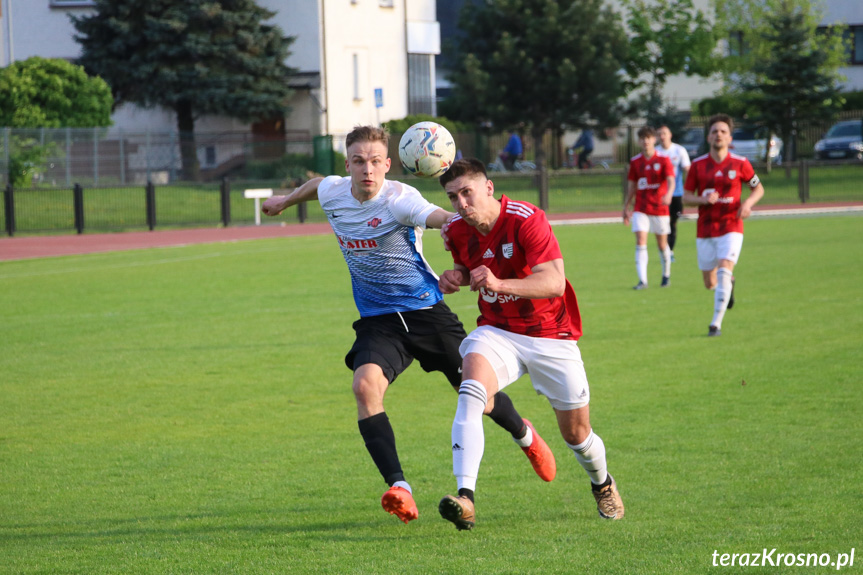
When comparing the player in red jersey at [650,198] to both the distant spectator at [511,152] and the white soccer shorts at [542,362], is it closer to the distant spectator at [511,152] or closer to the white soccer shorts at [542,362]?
the white soccer shorts at [542,362]

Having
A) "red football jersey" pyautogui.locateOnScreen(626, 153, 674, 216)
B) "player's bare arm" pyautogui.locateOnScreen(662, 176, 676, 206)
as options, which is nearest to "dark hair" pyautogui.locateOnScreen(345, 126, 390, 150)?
"red football jersey" pyautogui.locateOnScreen(626, 153, 674, 216)

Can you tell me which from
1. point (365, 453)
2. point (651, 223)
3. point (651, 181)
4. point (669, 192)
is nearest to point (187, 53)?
point (651, 181)

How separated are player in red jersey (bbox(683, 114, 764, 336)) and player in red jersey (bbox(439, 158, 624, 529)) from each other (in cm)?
629

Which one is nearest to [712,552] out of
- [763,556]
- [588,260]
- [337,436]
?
[763,556]

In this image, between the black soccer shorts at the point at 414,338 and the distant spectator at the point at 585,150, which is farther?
the distant spectator at the point at 585,150

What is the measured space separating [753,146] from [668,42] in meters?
8.40

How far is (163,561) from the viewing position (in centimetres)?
493

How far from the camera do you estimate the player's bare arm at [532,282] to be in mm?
4828

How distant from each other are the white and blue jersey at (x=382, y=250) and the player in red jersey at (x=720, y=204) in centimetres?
603

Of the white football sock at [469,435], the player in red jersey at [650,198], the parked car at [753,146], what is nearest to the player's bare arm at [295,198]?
the white football sock at [469,435]

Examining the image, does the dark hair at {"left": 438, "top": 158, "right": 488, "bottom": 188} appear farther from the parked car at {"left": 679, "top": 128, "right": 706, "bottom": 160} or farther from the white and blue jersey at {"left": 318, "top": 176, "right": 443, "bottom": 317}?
the parked car at {"left": 679, "top": 128, "right": 706, "bottom": 160}

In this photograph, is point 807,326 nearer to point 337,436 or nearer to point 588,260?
point 337,436

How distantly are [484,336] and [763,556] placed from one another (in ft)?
5.66

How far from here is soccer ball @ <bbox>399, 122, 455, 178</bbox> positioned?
5922 millimetres
